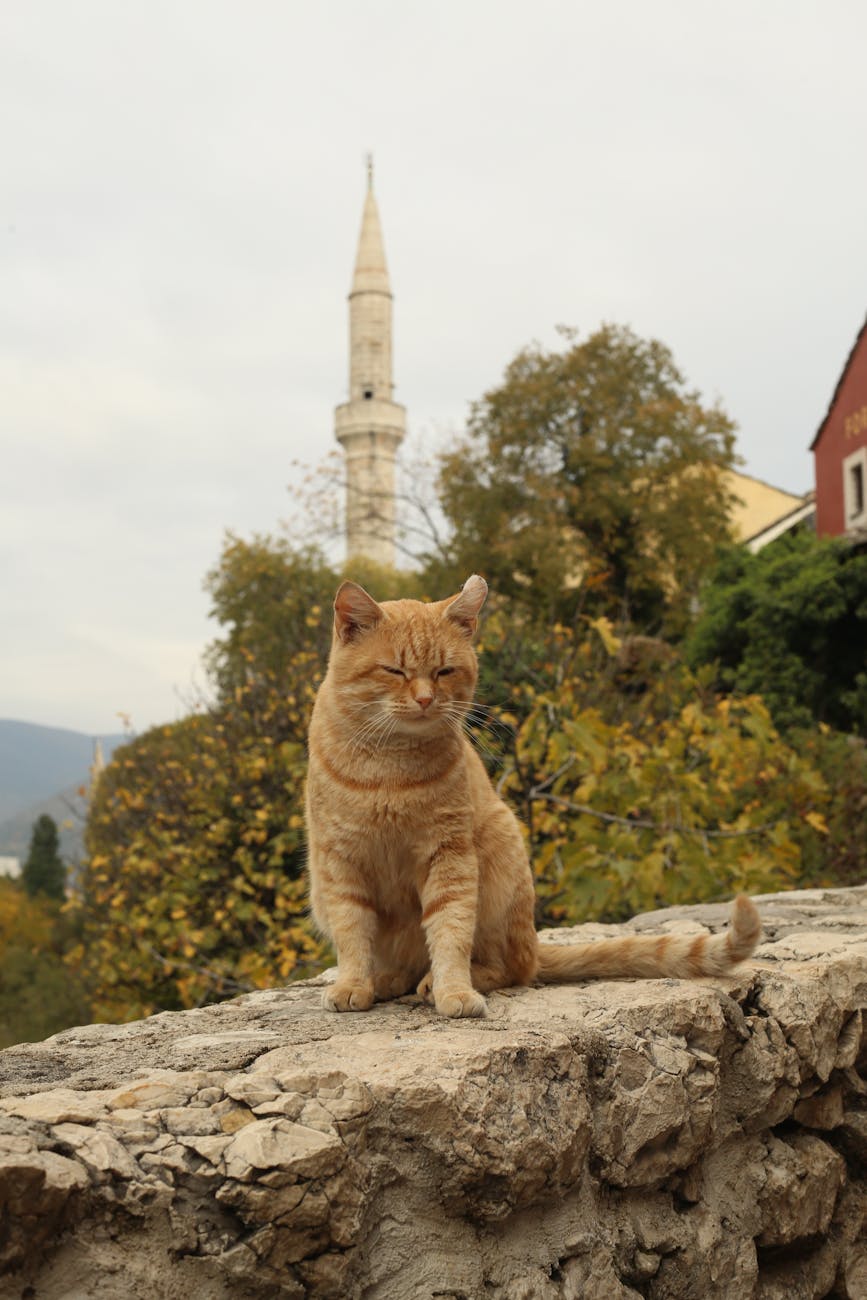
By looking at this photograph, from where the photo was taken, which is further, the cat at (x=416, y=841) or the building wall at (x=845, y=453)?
the building wall at (x=845, y=453)

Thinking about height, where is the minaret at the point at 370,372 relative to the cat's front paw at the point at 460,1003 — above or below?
above

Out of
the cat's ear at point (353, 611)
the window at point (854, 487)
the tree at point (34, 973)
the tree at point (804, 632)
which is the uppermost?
the window at point (854, 487)

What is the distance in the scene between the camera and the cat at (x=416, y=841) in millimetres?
2834

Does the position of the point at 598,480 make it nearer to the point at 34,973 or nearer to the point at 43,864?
the point at 34,973

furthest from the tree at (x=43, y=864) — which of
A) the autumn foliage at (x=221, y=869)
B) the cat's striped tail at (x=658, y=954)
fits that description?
the cat's striped tail at (x=658, y=954)

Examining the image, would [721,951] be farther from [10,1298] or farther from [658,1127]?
[10,1298]

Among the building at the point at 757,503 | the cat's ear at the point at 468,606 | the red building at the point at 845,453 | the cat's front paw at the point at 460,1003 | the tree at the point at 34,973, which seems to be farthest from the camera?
the building at the point at 757,503

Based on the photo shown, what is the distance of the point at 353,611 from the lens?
2.92m

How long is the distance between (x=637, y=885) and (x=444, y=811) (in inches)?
109

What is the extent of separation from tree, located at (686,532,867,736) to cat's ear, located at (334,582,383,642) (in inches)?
633

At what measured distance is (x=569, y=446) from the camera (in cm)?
2825

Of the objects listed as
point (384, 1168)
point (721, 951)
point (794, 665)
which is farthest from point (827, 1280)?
point (794, 665)

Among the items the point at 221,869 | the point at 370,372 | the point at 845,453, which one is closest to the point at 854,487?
the point at 845,453

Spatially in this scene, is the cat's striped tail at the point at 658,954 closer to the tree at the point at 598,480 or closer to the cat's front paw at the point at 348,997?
the cat's front paw at the point at 348,997
